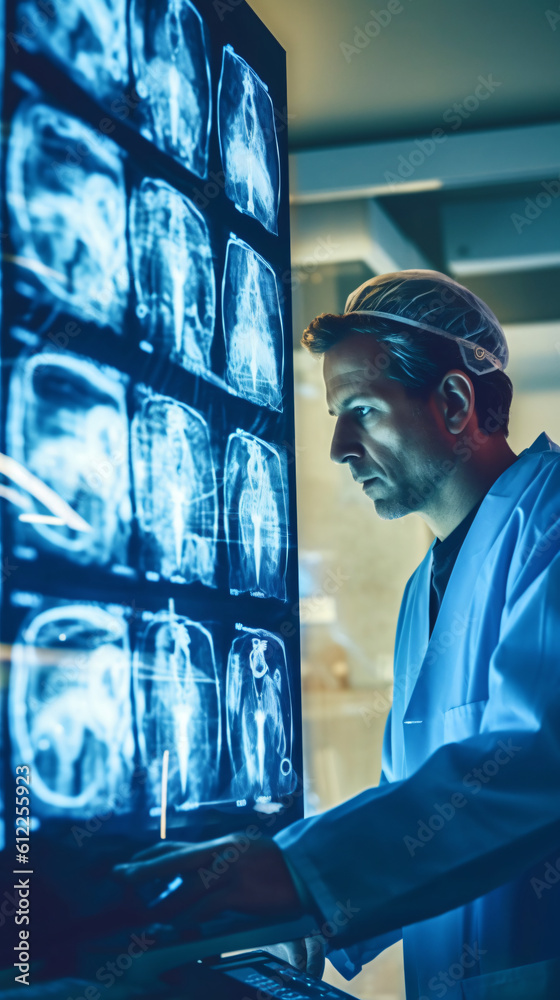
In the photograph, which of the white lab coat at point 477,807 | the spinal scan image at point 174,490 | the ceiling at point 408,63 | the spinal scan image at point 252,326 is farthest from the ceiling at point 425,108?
the spinal scan image at point 174,490

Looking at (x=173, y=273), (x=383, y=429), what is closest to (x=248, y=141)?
(x=173, y=273)

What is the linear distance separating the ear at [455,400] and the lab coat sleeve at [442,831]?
0.55 metres

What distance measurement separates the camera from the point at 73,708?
0.83m

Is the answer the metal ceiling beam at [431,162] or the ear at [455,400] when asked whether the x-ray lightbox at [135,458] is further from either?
the metal ceiling beam at [431,162]

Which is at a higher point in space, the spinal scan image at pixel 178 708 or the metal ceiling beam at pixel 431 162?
the metal ceiling beam at pixel 431 162

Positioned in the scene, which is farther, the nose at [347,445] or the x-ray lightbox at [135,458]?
the nose at [347,445]

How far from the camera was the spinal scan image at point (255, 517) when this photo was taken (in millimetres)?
1162

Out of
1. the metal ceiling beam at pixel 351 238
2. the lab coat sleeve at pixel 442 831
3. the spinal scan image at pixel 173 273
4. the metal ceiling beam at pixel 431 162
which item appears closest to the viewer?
the lab coat sleeve at pixel 442 831

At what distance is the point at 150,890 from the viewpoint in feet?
2.70

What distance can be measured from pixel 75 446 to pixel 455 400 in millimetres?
772

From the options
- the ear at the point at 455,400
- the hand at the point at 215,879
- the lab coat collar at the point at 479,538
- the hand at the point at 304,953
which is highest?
the ear at the point at 455,400

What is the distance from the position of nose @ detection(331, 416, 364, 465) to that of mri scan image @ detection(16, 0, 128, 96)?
64cm

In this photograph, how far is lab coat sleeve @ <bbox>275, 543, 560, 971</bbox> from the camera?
34.8 inches

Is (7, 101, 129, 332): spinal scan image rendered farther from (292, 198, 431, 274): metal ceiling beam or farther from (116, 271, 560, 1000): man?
(292, 198, 431, 274): metal ceiling beam
